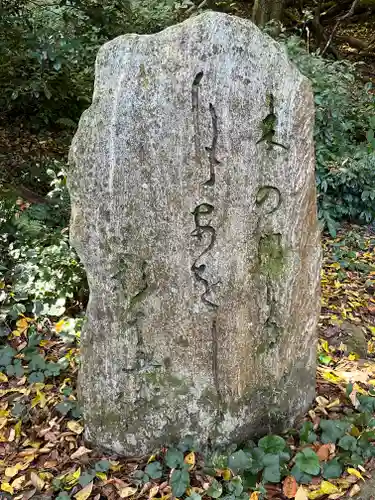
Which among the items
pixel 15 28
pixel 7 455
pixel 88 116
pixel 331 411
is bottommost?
pixel 7 455

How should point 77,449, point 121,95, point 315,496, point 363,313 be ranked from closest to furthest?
point 121,95, point 315,496, point 77,449, point 363,313

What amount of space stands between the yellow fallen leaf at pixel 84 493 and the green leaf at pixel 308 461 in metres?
Answer: 0.95

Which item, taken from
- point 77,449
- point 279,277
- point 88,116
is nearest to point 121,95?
point 88,116

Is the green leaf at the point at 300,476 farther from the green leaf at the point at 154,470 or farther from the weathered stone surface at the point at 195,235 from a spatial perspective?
the green leaf at the point at 154,470

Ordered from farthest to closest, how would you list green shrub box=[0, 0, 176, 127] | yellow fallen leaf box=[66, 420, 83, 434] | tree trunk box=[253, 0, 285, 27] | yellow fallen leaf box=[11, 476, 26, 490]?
tree trunk box=[253, 0, 285, 27] < green shrub box=[0, 0, 176, 127] < yellow fallen leaf box=[66, 420, 83, 434] < yellow fallen leaf box=[11, 476, 26, 490]

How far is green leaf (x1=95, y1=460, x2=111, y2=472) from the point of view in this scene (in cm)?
256

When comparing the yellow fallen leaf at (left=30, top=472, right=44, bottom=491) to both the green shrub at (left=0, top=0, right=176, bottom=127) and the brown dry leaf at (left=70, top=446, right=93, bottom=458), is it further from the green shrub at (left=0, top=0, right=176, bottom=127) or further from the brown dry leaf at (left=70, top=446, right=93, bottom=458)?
the green shrub at (left=0, top=0, right=176, bottom=127)

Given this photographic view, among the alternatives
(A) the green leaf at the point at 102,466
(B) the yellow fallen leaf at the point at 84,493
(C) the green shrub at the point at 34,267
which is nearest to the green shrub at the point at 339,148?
(C) the green shrub at the point at 34,267

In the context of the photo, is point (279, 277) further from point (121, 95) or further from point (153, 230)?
point (121, 95)

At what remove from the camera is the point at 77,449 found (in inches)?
107

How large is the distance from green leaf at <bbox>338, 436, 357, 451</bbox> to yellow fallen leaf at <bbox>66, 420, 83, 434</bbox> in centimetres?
130

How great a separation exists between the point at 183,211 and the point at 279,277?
0.57 m

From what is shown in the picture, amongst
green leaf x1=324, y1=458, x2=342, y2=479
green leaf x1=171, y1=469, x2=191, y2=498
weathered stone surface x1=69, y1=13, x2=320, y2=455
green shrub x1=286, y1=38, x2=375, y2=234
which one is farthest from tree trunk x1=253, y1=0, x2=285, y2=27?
green leaf x1=171, y1=469, x2=191, y2=498

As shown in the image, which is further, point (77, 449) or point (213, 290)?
point (77, 449)
